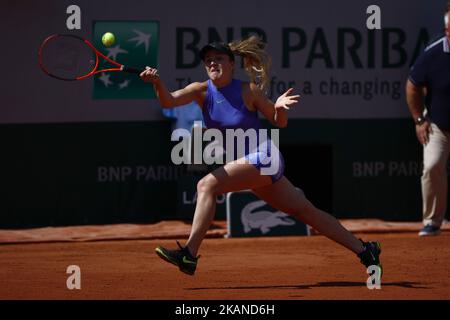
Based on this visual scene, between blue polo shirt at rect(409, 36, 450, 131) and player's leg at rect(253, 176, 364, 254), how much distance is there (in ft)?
9.71

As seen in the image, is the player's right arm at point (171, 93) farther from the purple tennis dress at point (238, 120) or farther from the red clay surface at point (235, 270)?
the red clay surface at point (235, 270)

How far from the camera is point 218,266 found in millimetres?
8125

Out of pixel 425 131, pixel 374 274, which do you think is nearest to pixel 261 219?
pixel 425 131

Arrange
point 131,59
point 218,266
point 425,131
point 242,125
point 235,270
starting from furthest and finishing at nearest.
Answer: point 131,59 → point 425,131 → point 218,266 → point 235,270 → point 242,125

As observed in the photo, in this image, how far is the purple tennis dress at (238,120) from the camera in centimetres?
697

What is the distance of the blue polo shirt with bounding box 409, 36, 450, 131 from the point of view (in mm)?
9727

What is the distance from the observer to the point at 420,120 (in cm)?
989

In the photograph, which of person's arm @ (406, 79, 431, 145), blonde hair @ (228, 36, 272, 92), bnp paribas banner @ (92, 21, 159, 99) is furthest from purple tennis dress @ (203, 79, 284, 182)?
bnp paribas banner @ (92, 21, 159, 99)

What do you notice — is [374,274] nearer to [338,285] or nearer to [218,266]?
[338,285]

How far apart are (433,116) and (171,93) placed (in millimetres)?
3546

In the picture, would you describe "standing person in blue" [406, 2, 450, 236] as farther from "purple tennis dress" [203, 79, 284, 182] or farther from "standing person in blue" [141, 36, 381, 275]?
"purple tennis dress" [203, 79, 284, 182]

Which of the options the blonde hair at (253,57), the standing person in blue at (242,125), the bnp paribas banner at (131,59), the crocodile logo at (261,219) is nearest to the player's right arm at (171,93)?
the standing person in blue at (242,125)

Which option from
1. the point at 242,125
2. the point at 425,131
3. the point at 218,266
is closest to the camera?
the point at 242,125

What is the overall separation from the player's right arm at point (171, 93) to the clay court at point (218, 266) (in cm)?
114
